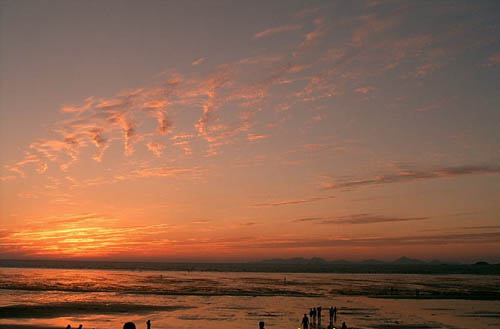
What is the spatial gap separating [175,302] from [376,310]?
25.5m

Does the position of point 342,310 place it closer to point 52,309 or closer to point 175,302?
point 175,302

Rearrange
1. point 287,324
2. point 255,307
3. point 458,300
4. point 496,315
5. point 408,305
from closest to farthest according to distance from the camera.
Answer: point 287,324, point 496,315, point 255,307, point 408,305, point 458,300

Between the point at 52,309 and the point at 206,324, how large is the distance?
21.4m

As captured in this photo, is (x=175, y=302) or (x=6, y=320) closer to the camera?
(x=6, y=320)

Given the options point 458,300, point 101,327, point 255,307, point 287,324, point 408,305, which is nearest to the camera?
point 101,327

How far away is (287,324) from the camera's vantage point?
132 ft

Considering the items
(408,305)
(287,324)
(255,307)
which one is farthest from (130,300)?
(408,305)

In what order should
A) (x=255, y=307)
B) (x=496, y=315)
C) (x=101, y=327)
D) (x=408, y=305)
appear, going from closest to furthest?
(x=101, y=327) < (x=496, y=315) < (x=255, y=307) < (x=408, y=305)

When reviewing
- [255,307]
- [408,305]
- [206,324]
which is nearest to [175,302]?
[255,307]

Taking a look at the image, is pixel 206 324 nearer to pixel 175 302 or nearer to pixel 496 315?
pixel 175 302

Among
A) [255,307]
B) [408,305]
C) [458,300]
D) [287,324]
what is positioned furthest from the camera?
[458,300]

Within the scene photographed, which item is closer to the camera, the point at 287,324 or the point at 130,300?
the point at 287,324

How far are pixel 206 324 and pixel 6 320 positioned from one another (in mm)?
18952

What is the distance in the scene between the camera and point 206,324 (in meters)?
39.4
